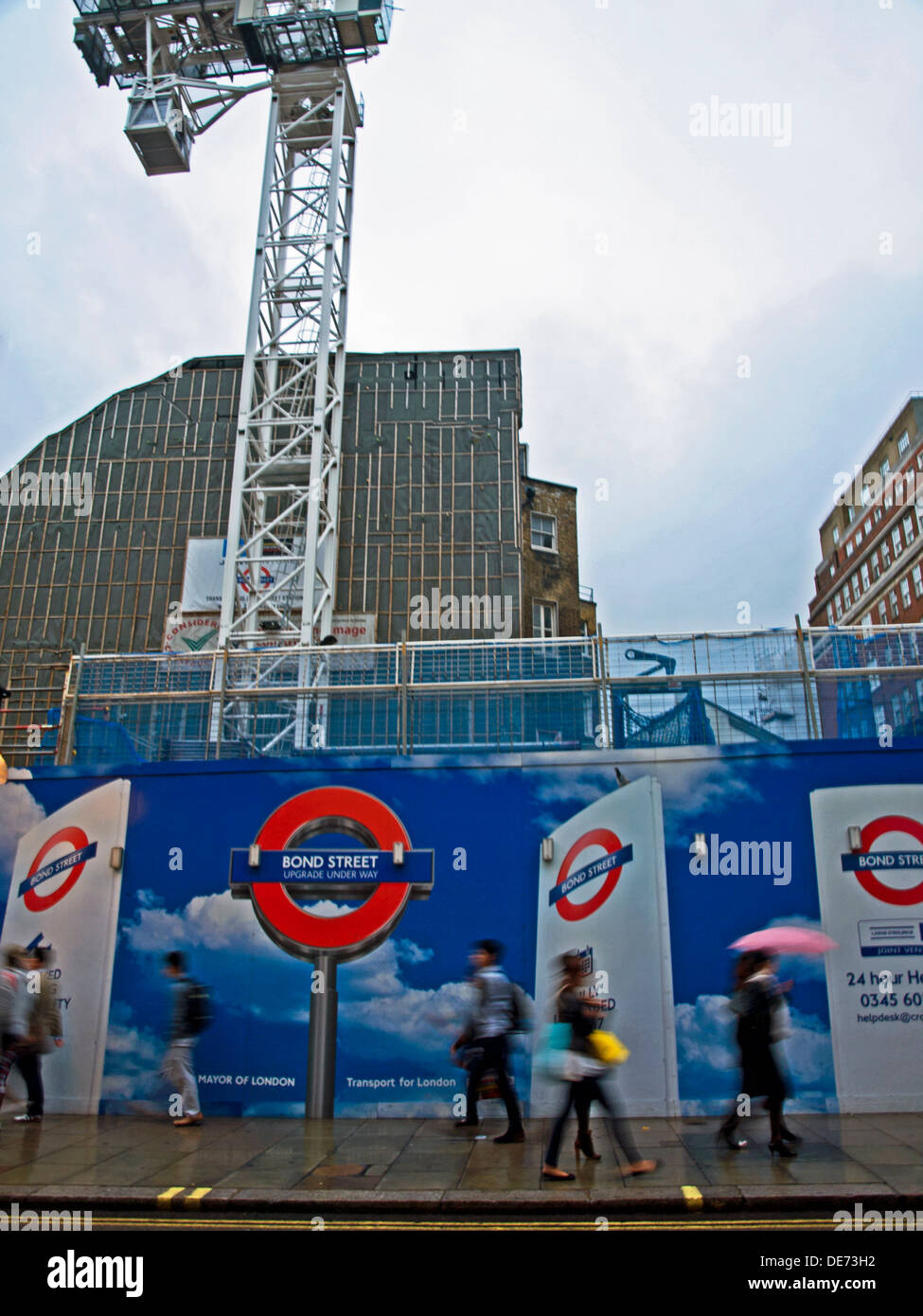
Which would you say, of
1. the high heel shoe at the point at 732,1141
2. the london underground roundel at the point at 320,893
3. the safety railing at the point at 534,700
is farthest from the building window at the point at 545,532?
the high heel shoe at the point at 732,1141

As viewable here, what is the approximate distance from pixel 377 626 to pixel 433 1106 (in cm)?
1877

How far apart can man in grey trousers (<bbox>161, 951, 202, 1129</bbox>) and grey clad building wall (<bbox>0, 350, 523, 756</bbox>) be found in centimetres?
1795

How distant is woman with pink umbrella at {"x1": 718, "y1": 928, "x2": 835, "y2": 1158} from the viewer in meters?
7.86

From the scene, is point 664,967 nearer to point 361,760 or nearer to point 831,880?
point 831,880

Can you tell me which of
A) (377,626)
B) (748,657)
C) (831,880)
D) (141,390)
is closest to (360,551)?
(377,626)

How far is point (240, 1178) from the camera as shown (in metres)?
7.36

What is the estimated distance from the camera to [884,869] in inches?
408

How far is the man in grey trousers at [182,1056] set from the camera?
9680mm
